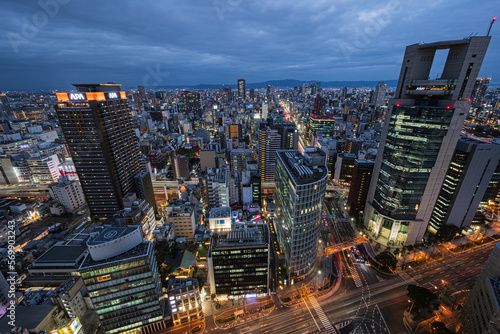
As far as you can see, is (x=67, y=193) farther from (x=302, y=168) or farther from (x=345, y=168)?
(x=345, y=168)

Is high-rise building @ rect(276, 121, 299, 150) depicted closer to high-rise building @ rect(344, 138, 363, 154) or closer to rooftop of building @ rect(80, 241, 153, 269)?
high-rise building @ rect(344, 138, 363, 154)

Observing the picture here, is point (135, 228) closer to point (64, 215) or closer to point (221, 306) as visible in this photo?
point (221, 306)

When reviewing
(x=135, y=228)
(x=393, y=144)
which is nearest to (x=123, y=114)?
(x=135, y=228)

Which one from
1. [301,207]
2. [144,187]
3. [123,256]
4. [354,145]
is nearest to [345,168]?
[354,145]

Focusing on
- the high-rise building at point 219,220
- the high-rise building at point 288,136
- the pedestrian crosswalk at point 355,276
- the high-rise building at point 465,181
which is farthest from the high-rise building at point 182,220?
the high-rise building at point 465,181

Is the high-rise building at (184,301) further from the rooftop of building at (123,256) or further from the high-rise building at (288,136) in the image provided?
the high-rise building at (288,136)
